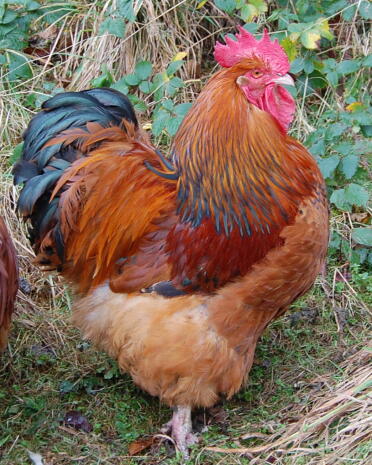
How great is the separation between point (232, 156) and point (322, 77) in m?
2.12

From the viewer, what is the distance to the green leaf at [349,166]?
410 centimetres

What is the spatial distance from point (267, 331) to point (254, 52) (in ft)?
5.79

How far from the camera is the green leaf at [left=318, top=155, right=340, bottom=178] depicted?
4125mm

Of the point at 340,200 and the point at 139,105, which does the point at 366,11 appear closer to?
the point at 340,200

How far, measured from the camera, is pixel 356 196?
4.11 metres

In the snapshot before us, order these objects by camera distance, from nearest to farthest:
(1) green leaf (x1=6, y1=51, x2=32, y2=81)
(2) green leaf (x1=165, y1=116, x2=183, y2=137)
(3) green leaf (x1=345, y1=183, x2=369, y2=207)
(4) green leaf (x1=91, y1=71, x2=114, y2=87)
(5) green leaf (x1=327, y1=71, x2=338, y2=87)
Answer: (3) green leaf (x1=345, y1=183, x2=369, y2=207) → (2) green leaf (x1=165, y1=116, x2=183, y2=137) → (5) green leaf (x1=327, y1=71, x2=338, y2=87) → (4) green leaf (x1=91, y1=71, x2=114, y2=87) → (1) green leaf (x1=6, y1=51, x2=32, y2=81)

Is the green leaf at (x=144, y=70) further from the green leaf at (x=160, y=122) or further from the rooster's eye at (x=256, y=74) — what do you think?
the rooster's eye at (x=256, y=74)

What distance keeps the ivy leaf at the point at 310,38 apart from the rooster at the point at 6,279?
230cm

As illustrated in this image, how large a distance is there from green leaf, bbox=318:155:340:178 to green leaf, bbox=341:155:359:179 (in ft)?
0.16

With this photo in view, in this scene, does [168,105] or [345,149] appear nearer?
[345,149]

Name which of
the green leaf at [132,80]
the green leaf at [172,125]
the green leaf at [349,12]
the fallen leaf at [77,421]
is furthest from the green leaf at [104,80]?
the fallen leaf at [77,421]

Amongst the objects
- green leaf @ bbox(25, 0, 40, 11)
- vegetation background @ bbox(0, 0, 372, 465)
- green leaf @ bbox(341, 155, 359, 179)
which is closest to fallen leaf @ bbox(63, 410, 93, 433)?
vegetation background @ bbox(0, 0, 372, 465)

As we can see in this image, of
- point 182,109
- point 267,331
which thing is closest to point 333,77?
point 182,109

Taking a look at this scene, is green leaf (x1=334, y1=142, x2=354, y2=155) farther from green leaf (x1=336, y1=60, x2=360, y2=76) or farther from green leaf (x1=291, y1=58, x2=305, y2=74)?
green leaf (x1=291, y1=58, x2=305, y2=74)
